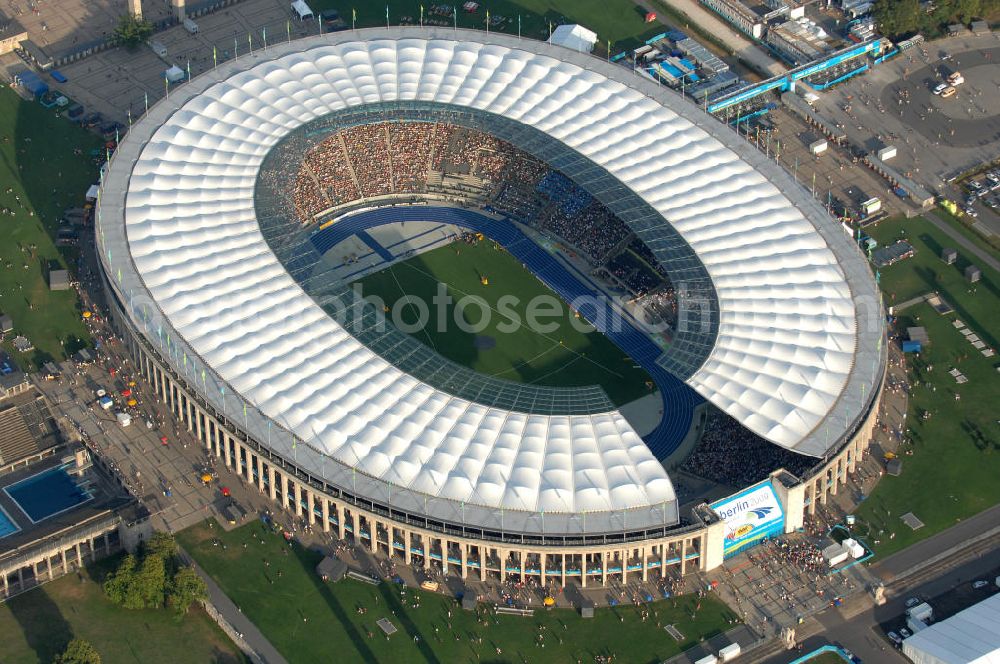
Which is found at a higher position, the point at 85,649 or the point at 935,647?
the point at 935,647

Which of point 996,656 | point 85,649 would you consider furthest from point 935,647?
point 85,649

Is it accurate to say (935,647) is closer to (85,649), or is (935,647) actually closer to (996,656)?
(996,656)

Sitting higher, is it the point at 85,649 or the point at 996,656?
the point at 996,656
